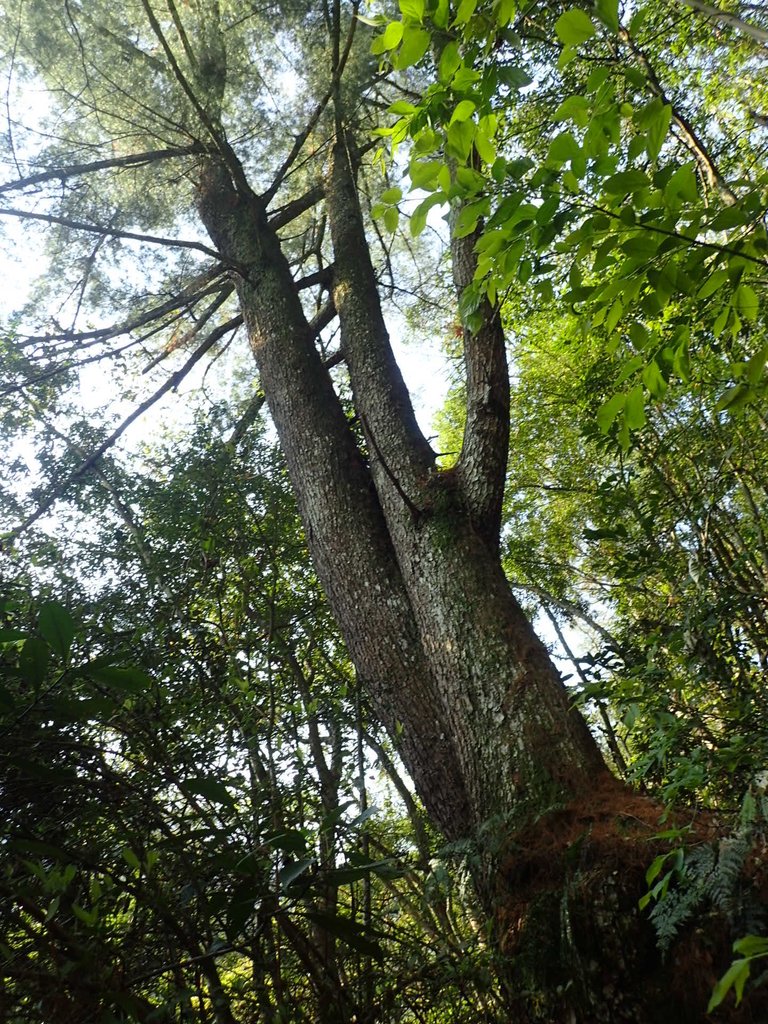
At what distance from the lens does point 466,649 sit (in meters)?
2.41

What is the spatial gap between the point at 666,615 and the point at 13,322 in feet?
14.3

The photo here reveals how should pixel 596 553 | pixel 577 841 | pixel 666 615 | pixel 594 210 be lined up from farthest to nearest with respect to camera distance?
pixel 596 553, pixel 666 615, pixel 577 841, pixel 594 210

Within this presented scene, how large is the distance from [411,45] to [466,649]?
178cm

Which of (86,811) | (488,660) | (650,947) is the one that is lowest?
(650,947)

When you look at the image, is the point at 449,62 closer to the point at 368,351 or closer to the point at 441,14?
the point at 441,14

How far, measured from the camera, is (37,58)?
16.2 ft

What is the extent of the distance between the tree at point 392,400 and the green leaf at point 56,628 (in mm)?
996

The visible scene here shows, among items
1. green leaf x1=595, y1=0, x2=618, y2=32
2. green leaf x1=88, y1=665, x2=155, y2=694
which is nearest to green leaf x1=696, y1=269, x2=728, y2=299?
green leaf x1=595, y1=0, x2=618, y2=32

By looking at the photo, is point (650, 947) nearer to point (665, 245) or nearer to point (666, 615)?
point (665, 245)

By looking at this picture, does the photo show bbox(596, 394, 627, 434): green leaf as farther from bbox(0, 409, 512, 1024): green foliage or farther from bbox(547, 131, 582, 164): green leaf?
bbox(0, 409, 512, 1024): green foliage

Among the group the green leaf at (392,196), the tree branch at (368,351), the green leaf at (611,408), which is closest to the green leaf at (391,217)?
the green leaf at (392,196)

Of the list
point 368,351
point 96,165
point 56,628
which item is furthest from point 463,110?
point 96,165

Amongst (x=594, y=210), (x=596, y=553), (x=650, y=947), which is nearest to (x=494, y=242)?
(x=594, y=210)

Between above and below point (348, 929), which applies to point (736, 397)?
above
